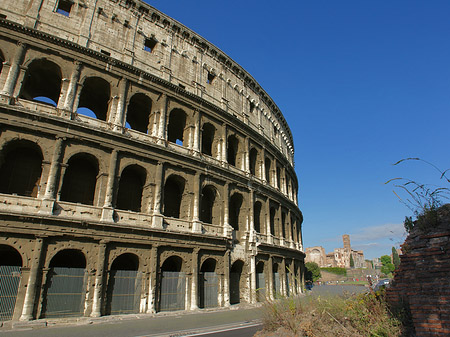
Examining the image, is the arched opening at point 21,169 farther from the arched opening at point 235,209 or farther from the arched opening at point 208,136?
the arched opening at point 235,209

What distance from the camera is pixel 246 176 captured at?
2172cm

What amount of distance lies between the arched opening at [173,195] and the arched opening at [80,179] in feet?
14.2

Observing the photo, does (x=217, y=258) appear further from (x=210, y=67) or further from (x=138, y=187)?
(x=210, y=67)

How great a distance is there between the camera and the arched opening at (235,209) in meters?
21.4

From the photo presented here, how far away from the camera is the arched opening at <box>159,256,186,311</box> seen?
48.6ft

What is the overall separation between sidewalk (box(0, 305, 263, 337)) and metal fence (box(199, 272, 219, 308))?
221 cm

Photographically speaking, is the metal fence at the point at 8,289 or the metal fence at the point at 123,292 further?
the metal fence at the point at 123,292

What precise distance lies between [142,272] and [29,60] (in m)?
12.2

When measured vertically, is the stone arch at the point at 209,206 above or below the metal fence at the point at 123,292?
above

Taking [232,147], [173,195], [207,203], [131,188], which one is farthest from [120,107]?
[232,147]

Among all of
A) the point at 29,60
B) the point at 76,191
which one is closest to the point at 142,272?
the point at 76,191

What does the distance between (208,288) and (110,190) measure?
8102 millimetres

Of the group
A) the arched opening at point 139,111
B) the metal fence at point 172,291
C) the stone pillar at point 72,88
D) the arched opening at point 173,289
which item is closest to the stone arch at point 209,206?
the arched opening at point 173,289

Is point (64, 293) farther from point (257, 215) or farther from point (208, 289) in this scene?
point (257, 215)
